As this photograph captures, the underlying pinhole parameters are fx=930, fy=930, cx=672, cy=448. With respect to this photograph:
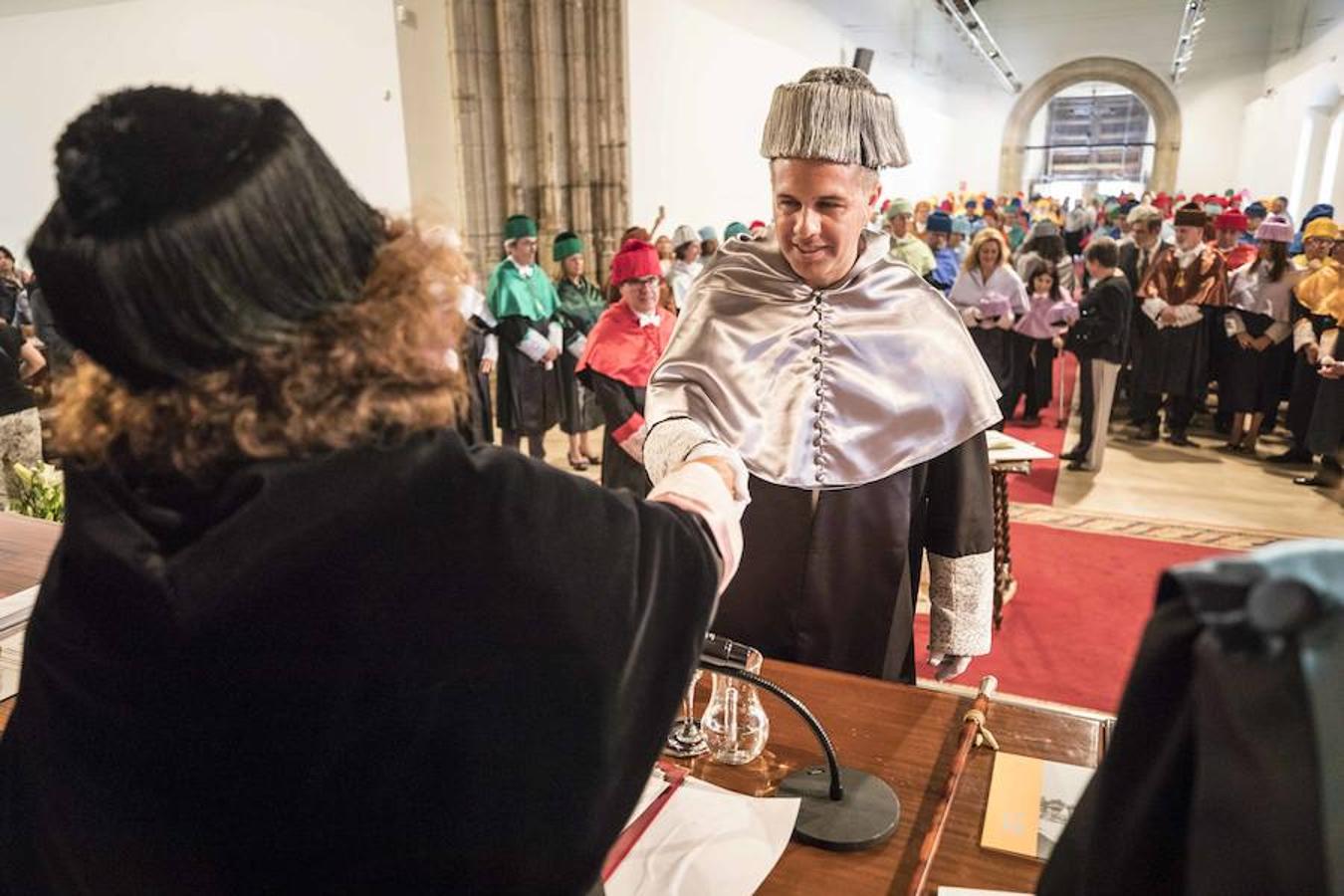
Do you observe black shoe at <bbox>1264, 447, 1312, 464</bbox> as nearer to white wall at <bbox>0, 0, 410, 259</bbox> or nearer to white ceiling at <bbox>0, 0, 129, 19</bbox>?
white wall at <bbox>0, 0, 410, 259</bbox>

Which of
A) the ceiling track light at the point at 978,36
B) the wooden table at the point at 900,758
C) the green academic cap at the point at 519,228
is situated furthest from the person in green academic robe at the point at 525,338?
the ceiling track light at the point at 978,36

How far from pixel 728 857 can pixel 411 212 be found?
0.90 metres

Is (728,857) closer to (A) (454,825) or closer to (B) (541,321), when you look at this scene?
(A) (454,825)

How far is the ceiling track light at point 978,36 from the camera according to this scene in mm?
17562

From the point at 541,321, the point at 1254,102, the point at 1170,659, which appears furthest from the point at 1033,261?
the point at 1254,102

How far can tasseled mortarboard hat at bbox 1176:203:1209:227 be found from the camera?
689cm

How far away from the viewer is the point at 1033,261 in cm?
771

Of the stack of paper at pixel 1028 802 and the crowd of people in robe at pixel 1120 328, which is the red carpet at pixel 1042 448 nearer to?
the crowd of people in robe at pixel 1120 328

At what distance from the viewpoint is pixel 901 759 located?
145cm

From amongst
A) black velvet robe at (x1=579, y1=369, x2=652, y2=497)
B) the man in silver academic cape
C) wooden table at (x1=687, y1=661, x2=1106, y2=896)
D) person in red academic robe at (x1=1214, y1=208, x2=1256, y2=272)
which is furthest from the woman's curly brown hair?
person in red academic robe at (x1=1214, y1=208, x2=1256, y2=272)

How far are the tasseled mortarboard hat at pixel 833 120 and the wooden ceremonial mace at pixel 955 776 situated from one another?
1.07 m

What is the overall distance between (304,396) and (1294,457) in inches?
317

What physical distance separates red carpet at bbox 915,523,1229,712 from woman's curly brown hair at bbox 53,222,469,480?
2970 millimetres

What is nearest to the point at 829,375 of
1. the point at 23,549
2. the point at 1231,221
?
the point at 23,549
